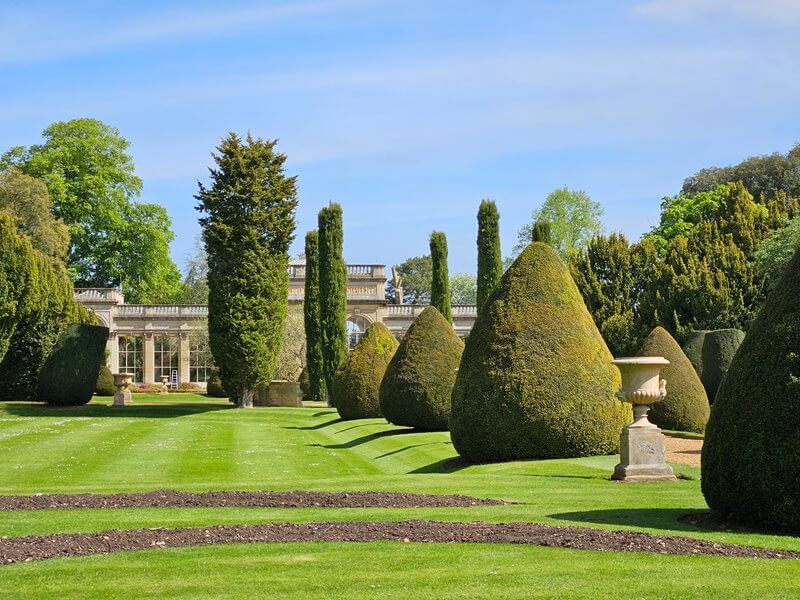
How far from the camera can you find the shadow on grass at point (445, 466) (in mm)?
19750

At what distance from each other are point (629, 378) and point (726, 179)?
176ft

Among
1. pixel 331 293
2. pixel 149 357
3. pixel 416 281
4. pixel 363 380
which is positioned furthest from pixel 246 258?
pixel 416 281

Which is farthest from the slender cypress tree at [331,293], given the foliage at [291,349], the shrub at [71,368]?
the foliage at [291,349]

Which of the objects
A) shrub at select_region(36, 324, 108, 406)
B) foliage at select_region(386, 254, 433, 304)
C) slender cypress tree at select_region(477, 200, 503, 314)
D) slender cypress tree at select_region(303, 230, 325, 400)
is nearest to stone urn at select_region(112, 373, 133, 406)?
shrub at select_region(36, 324, 108, 406)

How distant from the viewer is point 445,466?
20.5m

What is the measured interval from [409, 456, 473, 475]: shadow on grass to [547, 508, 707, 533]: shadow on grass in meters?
7.31

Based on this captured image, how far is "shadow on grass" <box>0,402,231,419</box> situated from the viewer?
128 feet

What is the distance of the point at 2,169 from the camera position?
224 ft

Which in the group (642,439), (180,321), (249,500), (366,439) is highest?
(180,321)

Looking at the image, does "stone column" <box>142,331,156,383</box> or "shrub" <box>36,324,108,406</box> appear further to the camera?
"stone column" <box>142,331,156,383</box>

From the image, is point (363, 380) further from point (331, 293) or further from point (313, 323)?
point (313, 323)

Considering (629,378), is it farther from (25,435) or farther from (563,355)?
(25,435)

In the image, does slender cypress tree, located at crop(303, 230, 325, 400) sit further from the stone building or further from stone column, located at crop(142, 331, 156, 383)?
stone column, located at crop(142, 331, 156, 383)

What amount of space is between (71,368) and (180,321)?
31.0 meters
